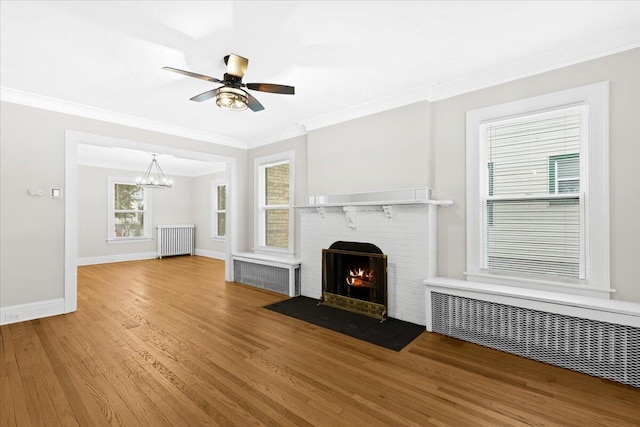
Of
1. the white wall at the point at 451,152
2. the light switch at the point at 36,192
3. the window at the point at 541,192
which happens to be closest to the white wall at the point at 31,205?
the light switch at the point at 36,192

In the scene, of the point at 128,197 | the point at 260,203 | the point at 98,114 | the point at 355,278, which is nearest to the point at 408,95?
the point at 355,278

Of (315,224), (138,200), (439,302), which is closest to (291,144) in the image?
(315,224)

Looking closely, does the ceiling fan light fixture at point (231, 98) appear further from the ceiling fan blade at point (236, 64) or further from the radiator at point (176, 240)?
the radiator at point (176, 240)

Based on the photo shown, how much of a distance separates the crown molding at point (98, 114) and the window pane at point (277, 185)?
3.45 ft

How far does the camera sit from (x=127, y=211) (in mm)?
8203

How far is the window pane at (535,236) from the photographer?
2699 mm

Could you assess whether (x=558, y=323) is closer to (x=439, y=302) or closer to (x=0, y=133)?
(x=439, y=302)

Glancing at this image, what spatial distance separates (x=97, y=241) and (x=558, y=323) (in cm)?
936

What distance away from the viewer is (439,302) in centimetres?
309

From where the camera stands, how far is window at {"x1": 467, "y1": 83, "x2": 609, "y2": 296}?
2537 mm

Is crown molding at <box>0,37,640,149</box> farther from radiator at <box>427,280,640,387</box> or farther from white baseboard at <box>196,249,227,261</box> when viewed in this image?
white baseboard at <box>196,249,227,261</box>

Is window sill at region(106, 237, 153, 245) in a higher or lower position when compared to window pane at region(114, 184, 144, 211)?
lower

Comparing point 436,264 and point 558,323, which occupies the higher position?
point 436,264

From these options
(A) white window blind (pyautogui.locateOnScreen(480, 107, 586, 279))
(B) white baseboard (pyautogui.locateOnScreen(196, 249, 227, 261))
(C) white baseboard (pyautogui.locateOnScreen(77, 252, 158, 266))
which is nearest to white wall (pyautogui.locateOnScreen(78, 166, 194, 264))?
(C) white baseboard (pyautogui.locateOnScreen(77, 252, 158, 266))
